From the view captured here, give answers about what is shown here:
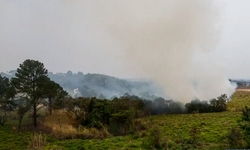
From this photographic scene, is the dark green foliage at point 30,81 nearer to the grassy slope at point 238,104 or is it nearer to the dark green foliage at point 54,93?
the dark green foliage at point 54,93

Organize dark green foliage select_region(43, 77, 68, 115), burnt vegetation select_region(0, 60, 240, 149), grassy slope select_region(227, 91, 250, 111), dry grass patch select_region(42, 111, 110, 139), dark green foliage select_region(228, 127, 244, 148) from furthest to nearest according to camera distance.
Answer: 1. grassy slope select_region(227, 91, 250, 111)
2. dark green foliage select_region(43, 77, 68, 115)
3. burnt vegetation select_region(0, 60, 240, 149)
4. dry grass patch select_region(42, 111, 110, 139)
5. dark green foliage select_region(228, 127, 244, 148)

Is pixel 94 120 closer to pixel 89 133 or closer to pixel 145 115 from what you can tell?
pixel 89 133

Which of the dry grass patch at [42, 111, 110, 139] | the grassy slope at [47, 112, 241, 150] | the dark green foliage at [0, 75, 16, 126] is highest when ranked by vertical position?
the dark green foliage at [0, 75, 16, 126]

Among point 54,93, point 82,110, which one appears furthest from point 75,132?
point 54,93

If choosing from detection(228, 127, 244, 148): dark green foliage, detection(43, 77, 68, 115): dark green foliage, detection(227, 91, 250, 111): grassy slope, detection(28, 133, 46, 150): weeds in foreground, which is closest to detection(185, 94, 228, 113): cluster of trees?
detection(227, 91, 250, 111): grassy slope

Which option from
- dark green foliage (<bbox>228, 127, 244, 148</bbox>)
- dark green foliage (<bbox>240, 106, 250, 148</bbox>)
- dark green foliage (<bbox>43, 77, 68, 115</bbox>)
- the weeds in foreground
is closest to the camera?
the weeds in foreground

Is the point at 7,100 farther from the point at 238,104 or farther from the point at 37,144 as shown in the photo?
the point at 238,104

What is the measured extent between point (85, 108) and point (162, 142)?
37.6ft

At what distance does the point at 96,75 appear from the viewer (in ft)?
343

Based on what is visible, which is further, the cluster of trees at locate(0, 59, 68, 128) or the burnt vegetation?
the cluster of trees at locate(0, 59, 68, 128)

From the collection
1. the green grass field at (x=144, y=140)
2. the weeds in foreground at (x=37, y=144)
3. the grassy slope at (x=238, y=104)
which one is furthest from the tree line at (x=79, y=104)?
the weeds in foreground at (x=37, y=144)

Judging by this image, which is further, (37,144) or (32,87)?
(32,87)

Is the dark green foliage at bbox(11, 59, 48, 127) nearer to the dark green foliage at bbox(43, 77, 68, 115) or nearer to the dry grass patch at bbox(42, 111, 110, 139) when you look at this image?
the dark green foliage at bbox(43, 77, 68, 115)

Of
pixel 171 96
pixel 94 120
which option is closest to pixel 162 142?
pixel 94 120
